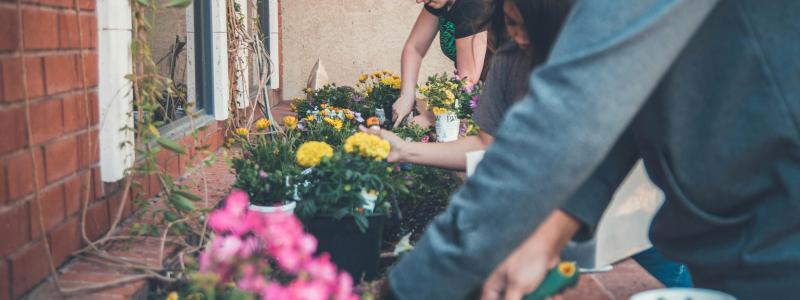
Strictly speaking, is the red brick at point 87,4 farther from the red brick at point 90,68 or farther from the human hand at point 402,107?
the human hand at point 402,107

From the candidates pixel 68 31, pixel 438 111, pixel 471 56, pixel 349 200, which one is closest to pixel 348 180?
pixel 349 200

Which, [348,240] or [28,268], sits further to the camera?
[348,240]

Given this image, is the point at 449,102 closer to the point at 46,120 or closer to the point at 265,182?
the point at 265,182

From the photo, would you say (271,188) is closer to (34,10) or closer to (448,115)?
(34,10)

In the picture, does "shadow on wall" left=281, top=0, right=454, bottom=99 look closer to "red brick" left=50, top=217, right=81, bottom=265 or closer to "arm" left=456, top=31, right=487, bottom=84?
"arm" left=456, top=31, right=487, bottom=84

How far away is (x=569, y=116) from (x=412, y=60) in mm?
3088

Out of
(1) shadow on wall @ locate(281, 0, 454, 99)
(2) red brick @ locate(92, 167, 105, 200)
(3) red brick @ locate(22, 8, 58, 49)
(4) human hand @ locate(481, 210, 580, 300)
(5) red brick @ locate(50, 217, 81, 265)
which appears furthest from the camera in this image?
(1) shadow on wall @ locate(281, 0, 454, 99)

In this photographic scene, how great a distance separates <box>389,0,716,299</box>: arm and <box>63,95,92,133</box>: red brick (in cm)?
161

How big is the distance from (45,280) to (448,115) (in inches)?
85.4

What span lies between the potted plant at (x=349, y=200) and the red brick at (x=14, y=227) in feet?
2.35

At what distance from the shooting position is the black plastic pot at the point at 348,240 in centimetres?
218

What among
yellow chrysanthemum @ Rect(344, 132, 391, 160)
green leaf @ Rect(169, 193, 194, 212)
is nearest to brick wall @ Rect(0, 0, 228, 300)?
green leaf @ Rect(169, 193, 194, 212)

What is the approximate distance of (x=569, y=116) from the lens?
90cm

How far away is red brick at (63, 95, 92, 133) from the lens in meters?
2.20
